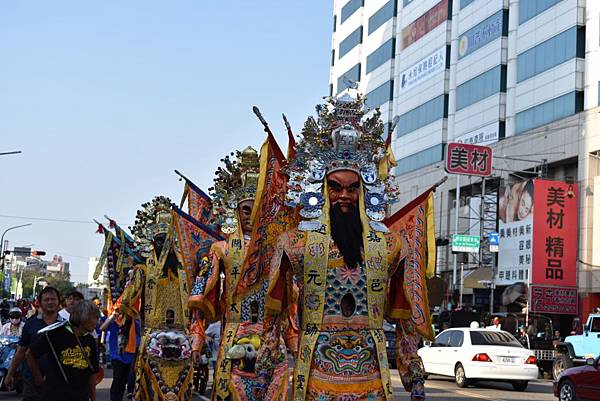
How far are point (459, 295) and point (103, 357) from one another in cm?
2439

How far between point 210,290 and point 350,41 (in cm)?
6228

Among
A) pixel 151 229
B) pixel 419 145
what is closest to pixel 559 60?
pixel 419 145

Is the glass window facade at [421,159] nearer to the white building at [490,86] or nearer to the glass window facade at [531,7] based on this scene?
the white building at [490,86]

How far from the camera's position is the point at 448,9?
5397 centimetres

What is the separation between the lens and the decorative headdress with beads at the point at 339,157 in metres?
6.83

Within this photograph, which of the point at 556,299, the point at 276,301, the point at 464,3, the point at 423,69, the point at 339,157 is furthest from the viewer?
the point at 423,69

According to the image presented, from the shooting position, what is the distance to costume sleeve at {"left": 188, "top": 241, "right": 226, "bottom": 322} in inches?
355

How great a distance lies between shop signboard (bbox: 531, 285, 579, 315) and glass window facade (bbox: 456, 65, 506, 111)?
11447 mm

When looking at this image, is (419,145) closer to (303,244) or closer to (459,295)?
(459,295)

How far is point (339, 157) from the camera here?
702cm

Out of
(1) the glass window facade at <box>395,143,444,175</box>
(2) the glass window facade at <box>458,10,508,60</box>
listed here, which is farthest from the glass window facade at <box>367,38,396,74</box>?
(2) the glass window facade at <box>458,10,508,60</box>

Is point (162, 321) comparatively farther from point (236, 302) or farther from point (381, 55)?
point (381, 55)

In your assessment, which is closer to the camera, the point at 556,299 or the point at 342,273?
the point at 342,273

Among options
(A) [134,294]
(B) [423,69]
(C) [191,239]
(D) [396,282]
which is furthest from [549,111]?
(D) [396,282]
